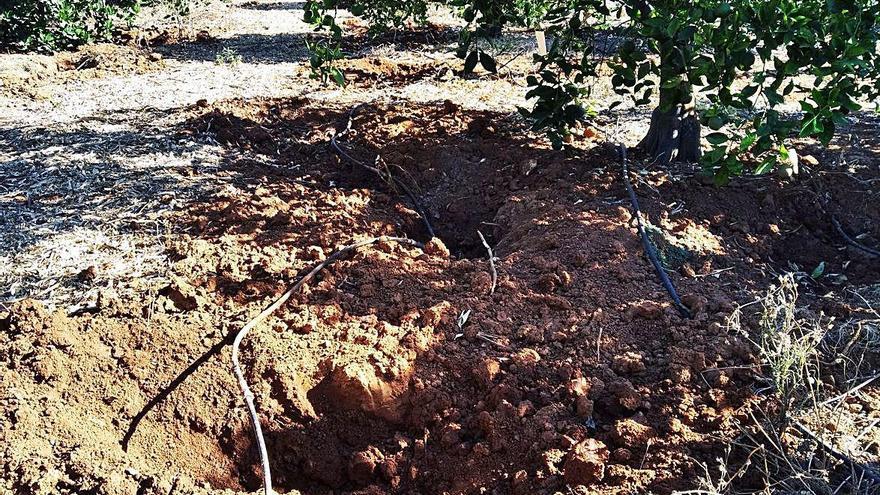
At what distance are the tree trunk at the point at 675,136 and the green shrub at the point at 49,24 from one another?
17.2 feet

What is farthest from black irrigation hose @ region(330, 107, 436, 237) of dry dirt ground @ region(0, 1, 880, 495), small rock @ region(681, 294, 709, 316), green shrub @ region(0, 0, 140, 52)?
green shrub @ region(0, 0, 140, 52)

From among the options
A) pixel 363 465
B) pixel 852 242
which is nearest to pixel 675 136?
pixel 852 242

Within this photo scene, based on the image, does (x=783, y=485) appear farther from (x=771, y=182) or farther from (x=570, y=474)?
(x=771, y=182)

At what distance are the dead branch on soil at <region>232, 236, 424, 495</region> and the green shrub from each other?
468 cm

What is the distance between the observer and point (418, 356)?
2654 millimetres

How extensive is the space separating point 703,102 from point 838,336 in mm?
2369

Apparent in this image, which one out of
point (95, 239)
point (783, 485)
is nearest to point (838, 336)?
point (783, 485)

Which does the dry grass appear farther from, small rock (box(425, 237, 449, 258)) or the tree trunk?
the tree trunk

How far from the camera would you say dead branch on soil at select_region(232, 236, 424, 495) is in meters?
2.23

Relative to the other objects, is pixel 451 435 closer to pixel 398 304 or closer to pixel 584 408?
pixel 584 408

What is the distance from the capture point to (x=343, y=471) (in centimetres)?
244

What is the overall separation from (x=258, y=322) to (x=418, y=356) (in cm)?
63

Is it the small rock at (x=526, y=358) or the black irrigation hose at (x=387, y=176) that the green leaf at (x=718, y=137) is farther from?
the black irrigation hose at (x=387, y=176)

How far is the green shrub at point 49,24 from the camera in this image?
6.39m
